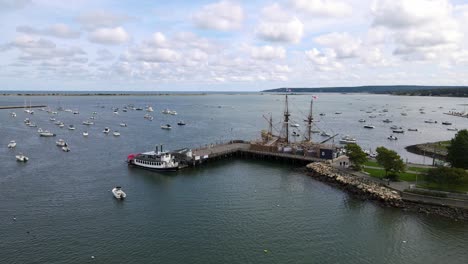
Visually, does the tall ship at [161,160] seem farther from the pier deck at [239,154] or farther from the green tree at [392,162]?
the green tree at [392,162]

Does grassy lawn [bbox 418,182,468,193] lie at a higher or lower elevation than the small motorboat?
higher

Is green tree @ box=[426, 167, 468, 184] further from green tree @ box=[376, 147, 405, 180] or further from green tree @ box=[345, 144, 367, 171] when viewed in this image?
green tree @ box=[345, 144, 367, 171]

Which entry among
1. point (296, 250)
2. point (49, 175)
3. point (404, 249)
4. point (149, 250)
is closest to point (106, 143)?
point (49, 175)

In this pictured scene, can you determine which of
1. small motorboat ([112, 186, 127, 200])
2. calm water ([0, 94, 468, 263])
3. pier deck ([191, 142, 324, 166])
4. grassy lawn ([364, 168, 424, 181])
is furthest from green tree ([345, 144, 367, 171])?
small motorboat ([112, 186, 127, 200])

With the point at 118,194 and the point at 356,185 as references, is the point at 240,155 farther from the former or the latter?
the point at 118,194

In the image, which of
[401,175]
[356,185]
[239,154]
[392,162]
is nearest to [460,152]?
[401,175]

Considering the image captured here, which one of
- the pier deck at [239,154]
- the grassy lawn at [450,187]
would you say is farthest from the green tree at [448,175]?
the pier deck at [239,154]
